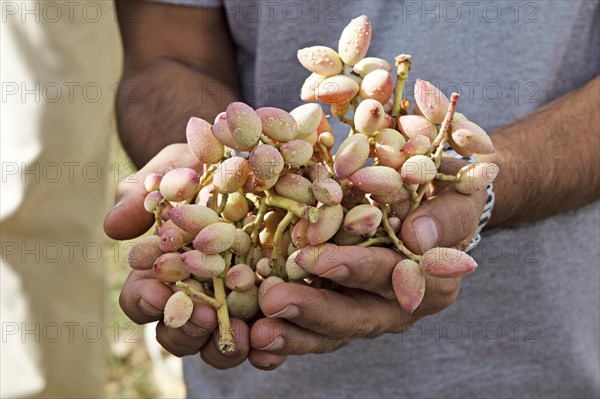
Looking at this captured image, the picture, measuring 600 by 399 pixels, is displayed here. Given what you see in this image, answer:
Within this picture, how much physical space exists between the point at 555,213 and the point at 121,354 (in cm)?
171

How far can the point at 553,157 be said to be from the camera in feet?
3.98

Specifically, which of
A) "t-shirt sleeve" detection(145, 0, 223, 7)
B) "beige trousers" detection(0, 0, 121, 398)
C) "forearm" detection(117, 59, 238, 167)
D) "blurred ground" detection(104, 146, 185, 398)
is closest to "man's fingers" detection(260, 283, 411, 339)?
"forearm" detection(117, 59, 238, 167)

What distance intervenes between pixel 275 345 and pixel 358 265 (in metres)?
0.14

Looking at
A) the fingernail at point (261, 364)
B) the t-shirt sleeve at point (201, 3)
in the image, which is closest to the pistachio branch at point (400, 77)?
the fingernail at point (261, 364)

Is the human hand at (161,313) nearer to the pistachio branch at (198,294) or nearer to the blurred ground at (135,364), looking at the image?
the pistachio branch at (198,294)

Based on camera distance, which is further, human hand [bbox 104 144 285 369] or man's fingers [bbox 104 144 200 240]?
man's fingers [bbox 104 144 200 240]

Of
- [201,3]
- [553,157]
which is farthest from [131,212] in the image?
[553,157]

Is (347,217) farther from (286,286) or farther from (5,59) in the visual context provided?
(5,59)

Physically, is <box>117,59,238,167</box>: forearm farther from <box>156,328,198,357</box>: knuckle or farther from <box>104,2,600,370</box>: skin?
<box>156,328,198,357</box>: knuckle

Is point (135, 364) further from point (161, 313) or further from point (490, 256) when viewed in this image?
point (161, 313)

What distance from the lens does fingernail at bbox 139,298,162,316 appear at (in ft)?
2.97

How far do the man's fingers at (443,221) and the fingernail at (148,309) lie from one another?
29 centimetres

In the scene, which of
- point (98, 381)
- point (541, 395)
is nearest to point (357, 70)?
point (541, 395)

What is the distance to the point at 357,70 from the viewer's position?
3.01ft
